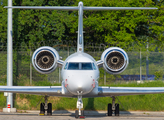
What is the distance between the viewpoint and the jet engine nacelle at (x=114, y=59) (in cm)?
1454

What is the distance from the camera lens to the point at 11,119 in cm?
1212

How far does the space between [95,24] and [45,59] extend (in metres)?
8.17

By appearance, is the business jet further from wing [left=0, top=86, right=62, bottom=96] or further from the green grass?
the green grass

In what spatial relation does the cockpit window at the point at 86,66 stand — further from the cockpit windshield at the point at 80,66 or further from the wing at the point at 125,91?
the wing at the point at 125,91

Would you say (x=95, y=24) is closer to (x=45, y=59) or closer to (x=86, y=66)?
(x=45, y=59)

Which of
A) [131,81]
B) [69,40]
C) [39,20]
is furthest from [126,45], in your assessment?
[39,20]

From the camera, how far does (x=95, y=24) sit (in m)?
22.2

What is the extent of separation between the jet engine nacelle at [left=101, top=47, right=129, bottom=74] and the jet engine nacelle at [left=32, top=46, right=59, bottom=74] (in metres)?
2.30

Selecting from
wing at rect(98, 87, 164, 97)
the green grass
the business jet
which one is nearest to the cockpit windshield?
the business jet

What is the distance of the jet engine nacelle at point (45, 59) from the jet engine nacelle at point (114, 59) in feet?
7.55

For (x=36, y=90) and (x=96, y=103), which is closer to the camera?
(x=36, y=90)

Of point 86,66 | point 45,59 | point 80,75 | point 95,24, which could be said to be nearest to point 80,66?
point 86,66

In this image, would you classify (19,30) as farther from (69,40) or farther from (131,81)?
(131,81)

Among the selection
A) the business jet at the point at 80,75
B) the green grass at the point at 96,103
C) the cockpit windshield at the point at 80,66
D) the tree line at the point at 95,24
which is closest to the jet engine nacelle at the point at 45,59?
the business jet at the point at 80,75
